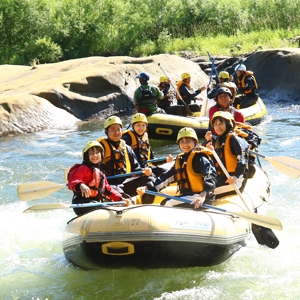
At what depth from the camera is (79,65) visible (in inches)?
563

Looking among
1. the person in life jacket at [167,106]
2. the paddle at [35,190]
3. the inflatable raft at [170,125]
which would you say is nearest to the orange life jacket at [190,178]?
the paddle at [35,190]

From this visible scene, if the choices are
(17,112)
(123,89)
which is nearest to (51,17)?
(123,89)

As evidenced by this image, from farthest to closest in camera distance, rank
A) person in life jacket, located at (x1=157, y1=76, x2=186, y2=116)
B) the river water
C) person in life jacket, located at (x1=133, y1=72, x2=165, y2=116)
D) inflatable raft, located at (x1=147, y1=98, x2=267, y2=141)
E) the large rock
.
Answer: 1. the large rock
2. person in life jacket, located at (x1=157, y1=76, x2=186, y2=116)
3. inflatable raft, located at (x1=147, y1=98, x2=267, y2=141)
4. person in life jacket, located at (x1=133, y1=72, x2=165, y2=116)
5. the river water

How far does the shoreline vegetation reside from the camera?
19.3 meters

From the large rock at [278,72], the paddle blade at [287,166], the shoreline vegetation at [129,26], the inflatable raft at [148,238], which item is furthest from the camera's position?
the shoreline vegetation at [129,26]

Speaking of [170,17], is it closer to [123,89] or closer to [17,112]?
[123,89]

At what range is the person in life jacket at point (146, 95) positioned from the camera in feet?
27.4

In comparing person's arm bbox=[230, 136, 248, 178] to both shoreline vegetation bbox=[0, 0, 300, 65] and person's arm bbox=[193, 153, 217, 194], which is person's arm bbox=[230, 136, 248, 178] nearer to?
person's arm bbox=[193, 153, 217, 194]

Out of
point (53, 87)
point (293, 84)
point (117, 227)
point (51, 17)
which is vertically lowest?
point (293, 84)

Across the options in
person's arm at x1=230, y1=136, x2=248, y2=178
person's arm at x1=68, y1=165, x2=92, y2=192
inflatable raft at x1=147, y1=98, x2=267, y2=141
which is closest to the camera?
person's arm at x1=68, y1=165, x2=92, y2=192

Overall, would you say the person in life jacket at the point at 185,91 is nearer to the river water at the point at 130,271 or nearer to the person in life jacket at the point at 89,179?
the river water at the point at 130,271

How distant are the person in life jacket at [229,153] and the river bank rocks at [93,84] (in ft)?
21.1

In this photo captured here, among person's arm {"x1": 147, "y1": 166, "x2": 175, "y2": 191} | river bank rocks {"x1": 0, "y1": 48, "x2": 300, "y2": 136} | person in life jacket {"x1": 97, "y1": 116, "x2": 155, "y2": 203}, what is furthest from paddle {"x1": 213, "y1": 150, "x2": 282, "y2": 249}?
river bank rocks {"x1": 0, "y1": 48, "x2": 300, "y2": 136}

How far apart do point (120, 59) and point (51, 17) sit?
12.0 metres
